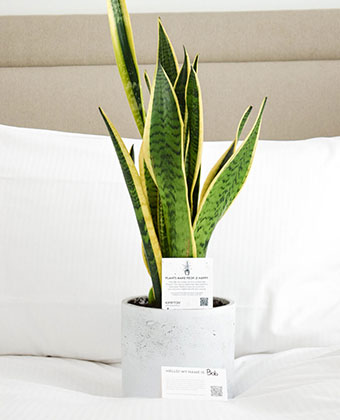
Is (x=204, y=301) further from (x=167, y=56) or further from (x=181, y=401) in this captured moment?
(x=167, y=56)

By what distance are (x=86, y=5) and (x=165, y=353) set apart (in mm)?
1207

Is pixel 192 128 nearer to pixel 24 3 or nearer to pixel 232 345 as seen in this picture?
pixel 232 345

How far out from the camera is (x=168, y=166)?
0.67 meters

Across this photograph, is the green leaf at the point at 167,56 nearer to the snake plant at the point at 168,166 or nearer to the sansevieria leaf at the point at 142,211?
the snake plant at the point at 168,166

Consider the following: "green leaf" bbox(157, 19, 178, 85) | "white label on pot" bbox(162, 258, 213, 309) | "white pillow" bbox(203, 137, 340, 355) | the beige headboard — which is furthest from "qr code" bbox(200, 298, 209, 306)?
the beige headboard

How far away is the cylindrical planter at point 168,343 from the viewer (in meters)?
0.69

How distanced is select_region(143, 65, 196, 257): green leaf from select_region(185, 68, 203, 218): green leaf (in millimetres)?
67

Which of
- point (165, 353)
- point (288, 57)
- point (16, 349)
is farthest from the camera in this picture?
point (288, 57)

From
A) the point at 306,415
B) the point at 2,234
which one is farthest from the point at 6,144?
the point at 306,415

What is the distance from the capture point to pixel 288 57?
146 cm

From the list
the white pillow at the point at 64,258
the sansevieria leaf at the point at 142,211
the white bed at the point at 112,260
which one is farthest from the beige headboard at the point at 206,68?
the sansevieria leaf at the point at 142,211

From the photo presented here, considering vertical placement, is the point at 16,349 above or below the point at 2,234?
below

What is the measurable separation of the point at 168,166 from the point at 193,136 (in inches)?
4.0

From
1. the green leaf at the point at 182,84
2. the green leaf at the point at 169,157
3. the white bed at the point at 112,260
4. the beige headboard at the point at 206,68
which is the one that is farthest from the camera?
the beige headboard at the point at 206,68
